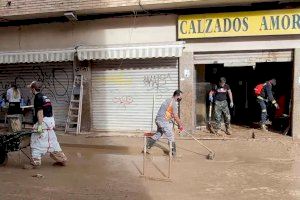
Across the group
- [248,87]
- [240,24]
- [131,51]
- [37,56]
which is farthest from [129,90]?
[248,87]

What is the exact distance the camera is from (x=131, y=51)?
1237 cm

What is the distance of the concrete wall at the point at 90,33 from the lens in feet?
41.2

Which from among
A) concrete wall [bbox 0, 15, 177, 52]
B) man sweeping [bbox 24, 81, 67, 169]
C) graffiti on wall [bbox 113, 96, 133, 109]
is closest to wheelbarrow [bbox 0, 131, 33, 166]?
man sweeping [bbox 24, 81, 67, 169]

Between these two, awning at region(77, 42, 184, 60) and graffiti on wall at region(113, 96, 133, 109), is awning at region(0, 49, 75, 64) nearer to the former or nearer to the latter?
awning at region(77, 42, 184, 60)

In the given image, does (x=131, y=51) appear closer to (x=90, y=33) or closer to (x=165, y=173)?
(x=90, y=33)

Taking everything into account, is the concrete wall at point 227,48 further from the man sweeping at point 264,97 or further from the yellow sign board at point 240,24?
the man sweeping at point 264,97

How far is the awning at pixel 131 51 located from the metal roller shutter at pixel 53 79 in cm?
132

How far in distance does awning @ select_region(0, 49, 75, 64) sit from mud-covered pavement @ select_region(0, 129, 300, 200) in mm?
2882

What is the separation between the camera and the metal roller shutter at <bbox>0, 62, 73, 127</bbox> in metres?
14.0

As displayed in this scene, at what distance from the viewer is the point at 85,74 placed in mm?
13586

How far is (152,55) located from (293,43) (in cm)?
379

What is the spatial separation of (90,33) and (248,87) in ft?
20.6

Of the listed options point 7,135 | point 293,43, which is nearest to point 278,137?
point 293,43

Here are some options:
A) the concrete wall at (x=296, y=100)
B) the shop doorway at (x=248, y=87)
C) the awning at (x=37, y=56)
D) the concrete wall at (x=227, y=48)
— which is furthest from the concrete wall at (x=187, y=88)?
the awning at (x=37, y=56)
